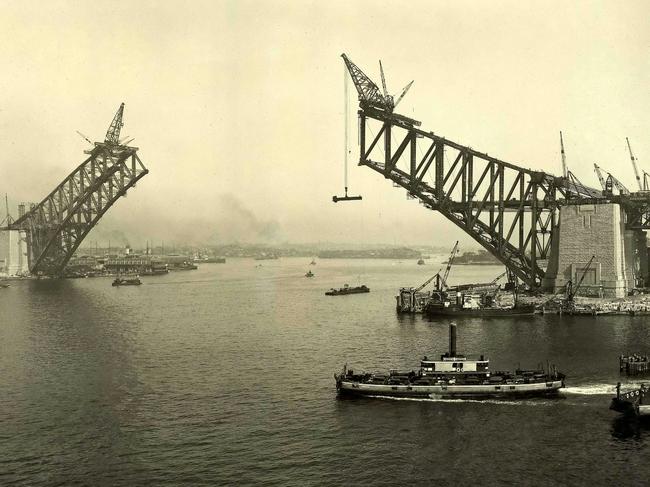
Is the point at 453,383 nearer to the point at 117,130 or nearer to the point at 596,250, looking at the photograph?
the point at 596,250

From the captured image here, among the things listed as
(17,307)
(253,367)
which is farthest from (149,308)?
(253,367)

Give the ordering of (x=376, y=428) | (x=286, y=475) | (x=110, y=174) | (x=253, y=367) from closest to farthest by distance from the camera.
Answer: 1. (x=286, y=475)
2. (x=376, y=428)
3. (x=253, y=367)
4. (x=110, y=174)

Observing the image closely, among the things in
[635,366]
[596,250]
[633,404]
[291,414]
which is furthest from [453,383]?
[596,250]

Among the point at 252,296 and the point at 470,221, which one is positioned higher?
the point at 470,221

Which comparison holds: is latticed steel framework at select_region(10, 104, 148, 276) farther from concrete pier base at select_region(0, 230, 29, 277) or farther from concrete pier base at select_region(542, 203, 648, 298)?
concrete pier base at select_region(542, 203, 648, 298)

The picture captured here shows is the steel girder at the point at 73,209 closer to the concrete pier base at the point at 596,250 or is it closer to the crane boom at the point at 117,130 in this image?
the crane boom at the point at 117,130

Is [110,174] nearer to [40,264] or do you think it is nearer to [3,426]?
[40,264]

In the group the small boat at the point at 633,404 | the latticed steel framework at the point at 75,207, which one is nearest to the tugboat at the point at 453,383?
the small boat at the point at 633,404

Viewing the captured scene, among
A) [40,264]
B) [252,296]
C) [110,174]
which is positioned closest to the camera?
[252,296]
